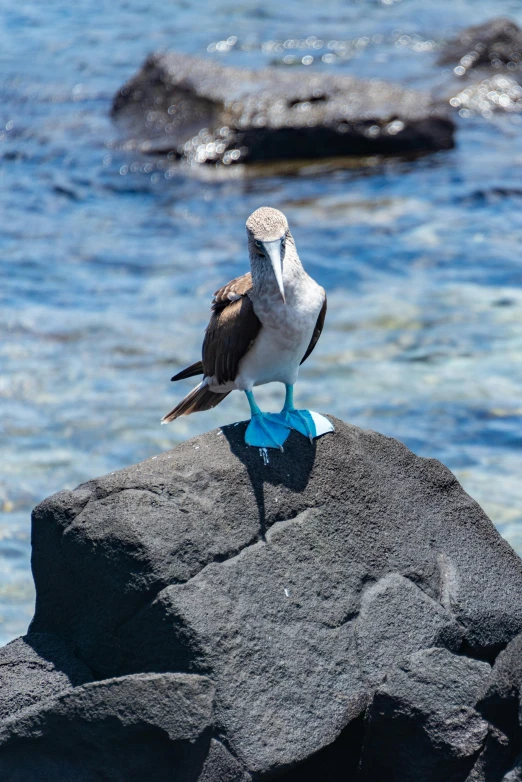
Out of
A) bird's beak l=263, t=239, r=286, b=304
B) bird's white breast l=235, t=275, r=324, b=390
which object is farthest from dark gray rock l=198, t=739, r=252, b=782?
bird's beak l=263, t=239, r=286, b=304

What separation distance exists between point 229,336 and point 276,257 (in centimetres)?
53

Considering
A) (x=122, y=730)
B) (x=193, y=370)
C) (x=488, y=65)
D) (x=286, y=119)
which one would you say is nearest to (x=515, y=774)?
(x=122, y=730)

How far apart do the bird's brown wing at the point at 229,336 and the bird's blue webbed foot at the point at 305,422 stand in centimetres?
32

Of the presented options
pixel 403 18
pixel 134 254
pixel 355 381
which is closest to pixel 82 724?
pixel 355 381

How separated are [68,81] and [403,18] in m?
7.24

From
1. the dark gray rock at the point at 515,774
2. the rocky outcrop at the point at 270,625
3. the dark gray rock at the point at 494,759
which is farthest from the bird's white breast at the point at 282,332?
the dark gray rock at the point at 515,774

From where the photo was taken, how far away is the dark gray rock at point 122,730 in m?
3.56

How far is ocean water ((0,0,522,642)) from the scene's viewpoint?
25.6 feet

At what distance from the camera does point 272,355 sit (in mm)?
4484

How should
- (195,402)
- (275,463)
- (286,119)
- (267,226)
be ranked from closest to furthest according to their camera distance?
(267,226) → (275,463) → (195,402) → (286,119)

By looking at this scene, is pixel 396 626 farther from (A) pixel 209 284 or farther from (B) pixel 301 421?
(A) pixel 209 284

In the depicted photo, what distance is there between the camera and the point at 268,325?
4.38 m

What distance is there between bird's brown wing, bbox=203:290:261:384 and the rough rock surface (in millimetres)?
9369

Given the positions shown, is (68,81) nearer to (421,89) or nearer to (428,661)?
(421,89)
